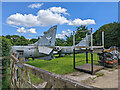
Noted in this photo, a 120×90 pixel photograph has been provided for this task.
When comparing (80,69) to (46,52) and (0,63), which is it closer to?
(46,52)

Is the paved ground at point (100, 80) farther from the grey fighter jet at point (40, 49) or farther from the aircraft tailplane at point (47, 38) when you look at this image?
the aircraft tailplane at point (47, 38)

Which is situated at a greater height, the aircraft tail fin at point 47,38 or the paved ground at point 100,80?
the aircraft tail fin at point 47,38

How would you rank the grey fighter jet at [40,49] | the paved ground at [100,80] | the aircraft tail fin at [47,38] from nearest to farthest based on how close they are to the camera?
the paved ground at [100,80] → the grey fighter jet at [40,49] → the aircraft tail fin at [47,38]

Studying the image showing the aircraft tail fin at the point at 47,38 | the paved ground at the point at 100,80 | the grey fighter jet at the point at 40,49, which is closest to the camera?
the paved ground at the point at 100,80

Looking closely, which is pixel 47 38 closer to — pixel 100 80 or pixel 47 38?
pixel 47 38

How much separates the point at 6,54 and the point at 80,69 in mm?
4419

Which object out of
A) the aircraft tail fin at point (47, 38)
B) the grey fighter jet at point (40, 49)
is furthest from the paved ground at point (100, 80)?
the aircraft tail fin at point (47, 38)

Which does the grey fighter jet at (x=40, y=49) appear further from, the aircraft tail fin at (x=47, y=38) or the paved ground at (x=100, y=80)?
the paved ground at (x=100, y=80)

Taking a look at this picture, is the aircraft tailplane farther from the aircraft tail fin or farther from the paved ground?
the paved ground

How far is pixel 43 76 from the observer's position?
117 centimetres

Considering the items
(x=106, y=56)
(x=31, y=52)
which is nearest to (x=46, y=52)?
(x=31, y=52)

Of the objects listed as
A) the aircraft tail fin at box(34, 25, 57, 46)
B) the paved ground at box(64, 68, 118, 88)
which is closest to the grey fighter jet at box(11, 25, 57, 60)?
the aircraft tail fin at box(34, 25, 57, 46)

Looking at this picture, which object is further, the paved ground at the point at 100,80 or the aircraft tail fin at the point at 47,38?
the aircraft tail fin at the point at 47,38

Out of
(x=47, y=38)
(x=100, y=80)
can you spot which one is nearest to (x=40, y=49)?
(x=47, y=38)
